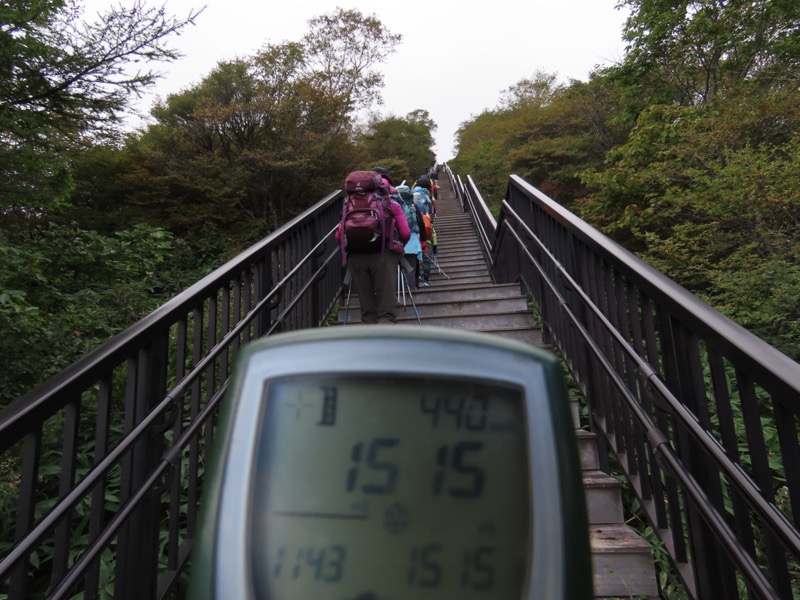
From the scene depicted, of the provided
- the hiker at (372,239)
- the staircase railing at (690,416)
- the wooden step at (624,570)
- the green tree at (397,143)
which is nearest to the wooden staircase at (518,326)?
the wooden step at (624,570)

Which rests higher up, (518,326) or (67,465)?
(518,326)

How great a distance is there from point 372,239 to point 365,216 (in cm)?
18

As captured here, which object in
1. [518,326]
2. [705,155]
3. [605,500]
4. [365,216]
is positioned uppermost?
[705,155]

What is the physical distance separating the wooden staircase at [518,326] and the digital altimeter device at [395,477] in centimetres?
38

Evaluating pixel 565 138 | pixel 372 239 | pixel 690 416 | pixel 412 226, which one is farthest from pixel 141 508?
pixel 565 138

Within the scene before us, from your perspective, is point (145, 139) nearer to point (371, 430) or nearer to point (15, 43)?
point (15, 43)

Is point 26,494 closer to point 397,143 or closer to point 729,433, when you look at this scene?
point 729,433

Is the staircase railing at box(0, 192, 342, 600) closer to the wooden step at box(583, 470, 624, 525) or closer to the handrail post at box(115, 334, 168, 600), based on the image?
the handrail post at box(115, 334, 168, 600)

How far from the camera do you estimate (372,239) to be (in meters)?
3.76

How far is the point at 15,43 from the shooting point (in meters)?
4.20

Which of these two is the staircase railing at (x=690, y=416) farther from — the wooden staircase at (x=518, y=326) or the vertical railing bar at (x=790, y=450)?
the wooden staircase at (x=518, y=326)

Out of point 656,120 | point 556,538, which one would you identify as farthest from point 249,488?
point 656,120

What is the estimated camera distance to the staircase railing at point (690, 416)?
1054 millimetres

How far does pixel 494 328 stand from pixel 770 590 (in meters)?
2.65
